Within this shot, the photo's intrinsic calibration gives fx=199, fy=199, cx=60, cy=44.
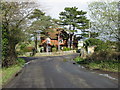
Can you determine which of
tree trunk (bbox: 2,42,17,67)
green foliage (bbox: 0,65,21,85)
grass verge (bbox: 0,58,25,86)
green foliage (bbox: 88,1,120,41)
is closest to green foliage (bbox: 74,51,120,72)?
green foliage (bbox: 88,1,120,41)

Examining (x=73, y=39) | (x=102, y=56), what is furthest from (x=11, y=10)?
(x=73, y=39)

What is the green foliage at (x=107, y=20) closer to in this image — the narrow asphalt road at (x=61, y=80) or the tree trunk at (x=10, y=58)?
the narrow asphalt road at (x=61, y=80)

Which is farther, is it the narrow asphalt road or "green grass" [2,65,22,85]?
"green grass" [2,65,22,85]

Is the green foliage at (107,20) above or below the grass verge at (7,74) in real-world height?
above

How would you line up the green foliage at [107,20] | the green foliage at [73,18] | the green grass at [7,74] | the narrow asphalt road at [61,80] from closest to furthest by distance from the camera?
the narrow asphalt road at [61,80], the green grass at [7,74], the green foliage at [107,20], the green foliage at [73,18]

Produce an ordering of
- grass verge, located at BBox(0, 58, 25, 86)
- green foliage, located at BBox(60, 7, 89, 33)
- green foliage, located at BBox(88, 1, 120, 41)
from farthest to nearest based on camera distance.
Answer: green foliage, located at BBox(60, 7, 89, 33) < green foliage, located at BBox(88, 1, 120, 41) < grass verge, located at BBox(0, 58, 25, 86)

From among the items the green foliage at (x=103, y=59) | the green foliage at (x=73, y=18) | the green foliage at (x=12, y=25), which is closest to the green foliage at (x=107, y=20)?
the green foliage at (x=103, y=59)

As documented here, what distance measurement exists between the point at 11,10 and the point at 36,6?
3.94 metres

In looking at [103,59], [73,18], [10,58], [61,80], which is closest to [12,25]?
[10,58]

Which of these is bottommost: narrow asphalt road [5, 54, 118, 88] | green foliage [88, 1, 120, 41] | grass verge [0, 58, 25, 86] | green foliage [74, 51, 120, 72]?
narrow asphalt road [5, 54, 118, 88]

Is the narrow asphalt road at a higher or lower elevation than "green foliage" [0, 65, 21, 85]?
lower

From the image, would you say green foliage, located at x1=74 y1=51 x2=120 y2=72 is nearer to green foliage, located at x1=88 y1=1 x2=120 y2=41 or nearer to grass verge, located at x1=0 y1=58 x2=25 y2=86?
green foliage, located at x1=88 y1=1 x2=120 y2=41

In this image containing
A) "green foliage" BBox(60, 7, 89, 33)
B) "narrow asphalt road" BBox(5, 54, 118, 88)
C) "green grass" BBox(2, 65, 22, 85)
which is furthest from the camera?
"green foliage" BBox(60, 7, 89, 33)

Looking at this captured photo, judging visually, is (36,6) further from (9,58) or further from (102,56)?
(102,56)
